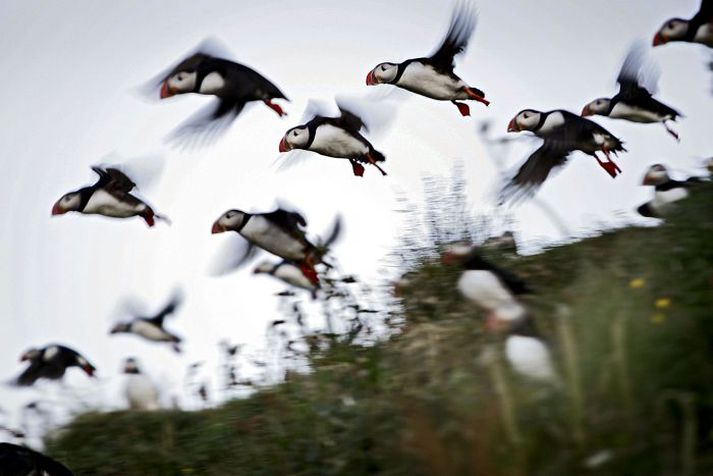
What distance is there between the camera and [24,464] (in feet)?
18.2

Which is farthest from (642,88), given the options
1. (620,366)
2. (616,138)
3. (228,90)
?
(620,366)

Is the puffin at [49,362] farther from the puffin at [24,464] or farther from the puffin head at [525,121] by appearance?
the puffin head at [525,121]

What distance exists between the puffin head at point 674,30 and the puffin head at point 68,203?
358cm

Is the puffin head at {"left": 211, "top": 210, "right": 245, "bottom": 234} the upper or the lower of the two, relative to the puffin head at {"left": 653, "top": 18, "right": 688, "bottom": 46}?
lower

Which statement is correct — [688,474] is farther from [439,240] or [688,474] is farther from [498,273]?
[439,240]

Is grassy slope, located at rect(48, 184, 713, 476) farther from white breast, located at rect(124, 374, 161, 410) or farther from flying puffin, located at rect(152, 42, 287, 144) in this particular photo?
flying puffin, located at rect(152, 42, 287, 144)

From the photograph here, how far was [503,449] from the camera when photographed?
3730 millimetres

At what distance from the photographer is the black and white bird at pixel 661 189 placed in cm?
634

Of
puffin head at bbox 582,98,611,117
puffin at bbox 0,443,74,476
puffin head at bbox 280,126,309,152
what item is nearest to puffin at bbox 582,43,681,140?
puffin head at bbox 582,98,611,117

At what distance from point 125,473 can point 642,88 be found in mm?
3786

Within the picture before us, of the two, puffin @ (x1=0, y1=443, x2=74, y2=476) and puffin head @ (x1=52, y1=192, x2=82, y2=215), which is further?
puffin head @ (x1=52, y1=192, x2=82, y2=215)

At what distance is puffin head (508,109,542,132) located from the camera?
22.4 feet

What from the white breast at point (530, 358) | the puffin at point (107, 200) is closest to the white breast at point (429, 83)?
the puffin at point (107, 200)

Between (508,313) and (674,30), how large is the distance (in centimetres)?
311
